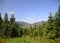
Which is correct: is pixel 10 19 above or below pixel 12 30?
above

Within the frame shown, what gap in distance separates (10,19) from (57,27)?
41.6 feet

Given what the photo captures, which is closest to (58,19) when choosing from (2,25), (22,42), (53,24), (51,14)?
(53,24)

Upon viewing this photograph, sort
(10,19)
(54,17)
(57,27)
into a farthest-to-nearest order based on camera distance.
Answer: (10,19), (54,17), (57,27)

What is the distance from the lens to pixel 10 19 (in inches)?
1229

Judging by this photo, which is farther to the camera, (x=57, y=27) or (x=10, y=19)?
(x=10, y=19)

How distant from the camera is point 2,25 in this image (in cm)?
2834

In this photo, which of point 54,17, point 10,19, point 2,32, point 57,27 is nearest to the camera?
point 57,27

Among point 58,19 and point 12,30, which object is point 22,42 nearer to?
point 58,19

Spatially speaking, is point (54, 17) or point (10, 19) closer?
point (54, 17)

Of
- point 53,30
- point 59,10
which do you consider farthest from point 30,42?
point 59,10

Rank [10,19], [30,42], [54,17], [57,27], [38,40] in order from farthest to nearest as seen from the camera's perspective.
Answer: [10,19] → [54,17] → [57,27] → [30,42] → [38,40]

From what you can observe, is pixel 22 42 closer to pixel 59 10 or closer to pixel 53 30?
pixel 53 30

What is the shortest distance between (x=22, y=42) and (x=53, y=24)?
13554mm

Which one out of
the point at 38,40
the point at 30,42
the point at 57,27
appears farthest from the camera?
the point at 57,27
